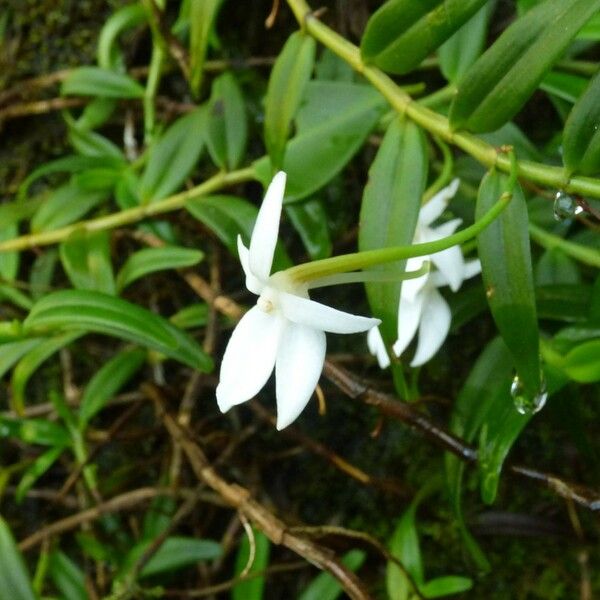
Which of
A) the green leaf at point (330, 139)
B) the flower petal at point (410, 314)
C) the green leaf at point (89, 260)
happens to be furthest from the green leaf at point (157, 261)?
the flower petal at point (410, 314)

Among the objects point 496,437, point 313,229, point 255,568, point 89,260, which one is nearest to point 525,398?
point 496,437

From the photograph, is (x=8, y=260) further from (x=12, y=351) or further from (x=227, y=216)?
(x=227, y=216)

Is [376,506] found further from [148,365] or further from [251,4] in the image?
[251,4]

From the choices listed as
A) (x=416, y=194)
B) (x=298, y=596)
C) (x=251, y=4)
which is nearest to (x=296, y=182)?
(x=416, y=194)

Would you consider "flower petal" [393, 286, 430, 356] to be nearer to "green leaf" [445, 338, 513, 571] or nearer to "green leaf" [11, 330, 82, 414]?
"green leaf" [445, 338, 513, 571]

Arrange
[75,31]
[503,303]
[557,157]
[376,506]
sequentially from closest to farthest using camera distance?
1. [503,303]
2. [557,157]
3. [376,506]
4. [75,31]

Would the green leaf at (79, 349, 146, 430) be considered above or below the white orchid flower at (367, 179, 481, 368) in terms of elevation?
below

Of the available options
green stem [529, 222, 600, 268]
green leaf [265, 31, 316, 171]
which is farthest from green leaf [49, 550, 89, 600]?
green stem [529, 222, 600, 268]
